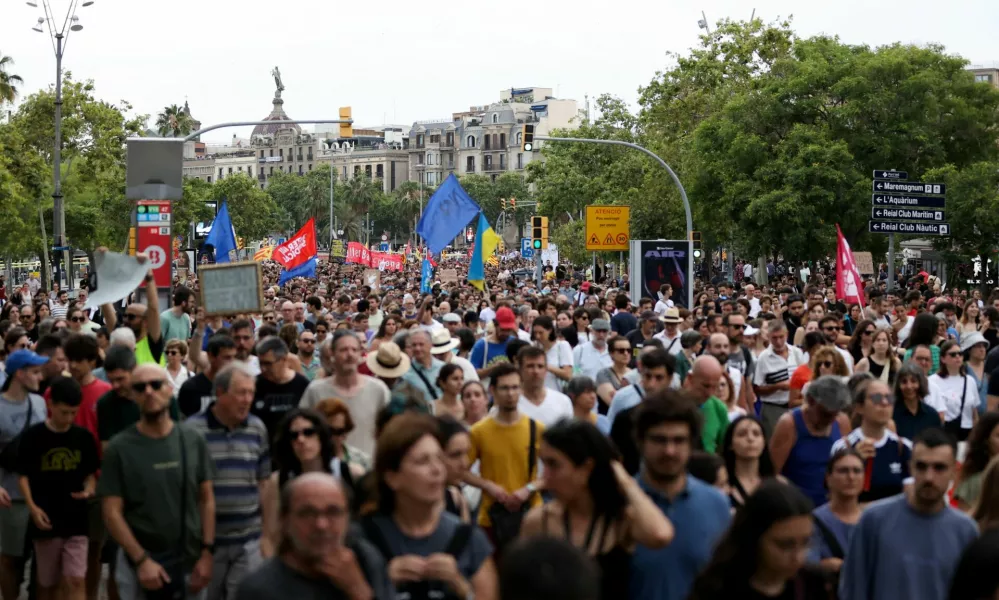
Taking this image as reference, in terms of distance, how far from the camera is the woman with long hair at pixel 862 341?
12.2 meters

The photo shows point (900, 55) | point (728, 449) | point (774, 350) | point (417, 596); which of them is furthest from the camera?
point (900, 55)

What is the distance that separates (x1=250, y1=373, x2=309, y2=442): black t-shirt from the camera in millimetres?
8320

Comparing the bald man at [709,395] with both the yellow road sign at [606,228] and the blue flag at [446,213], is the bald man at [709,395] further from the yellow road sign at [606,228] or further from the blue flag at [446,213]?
the yellow road sign at [606,228]

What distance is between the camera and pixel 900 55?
37500mm

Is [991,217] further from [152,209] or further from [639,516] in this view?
[639,516]

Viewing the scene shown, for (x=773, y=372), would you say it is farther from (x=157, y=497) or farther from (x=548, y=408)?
(x=157, y=497)

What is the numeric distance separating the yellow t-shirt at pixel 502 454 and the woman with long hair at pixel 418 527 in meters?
2.18

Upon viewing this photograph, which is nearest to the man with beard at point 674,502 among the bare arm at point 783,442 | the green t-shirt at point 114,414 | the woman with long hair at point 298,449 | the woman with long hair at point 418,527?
the woman with long hair at point 418,527

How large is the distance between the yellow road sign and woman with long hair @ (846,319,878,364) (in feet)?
78.5

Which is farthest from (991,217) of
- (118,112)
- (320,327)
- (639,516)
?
(639,516)

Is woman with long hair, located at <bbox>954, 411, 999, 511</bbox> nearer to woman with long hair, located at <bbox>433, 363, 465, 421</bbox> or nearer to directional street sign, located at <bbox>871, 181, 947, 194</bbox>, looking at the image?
woman with long hair, located at <bbox>433, 363, 465, 421</bbox>

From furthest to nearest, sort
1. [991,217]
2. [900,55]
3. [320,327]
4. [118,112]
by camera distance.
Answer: [118,112] → [900,55] → [991,217] → [320,327]

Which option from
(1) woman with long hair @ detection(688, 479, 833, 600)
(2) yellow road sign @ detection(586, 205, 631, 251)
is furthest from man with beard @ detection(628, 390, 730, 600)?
(2) yellow road sign @ detection(586, 205, 631, 251)

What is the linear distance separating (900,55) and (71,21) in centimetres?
2007
